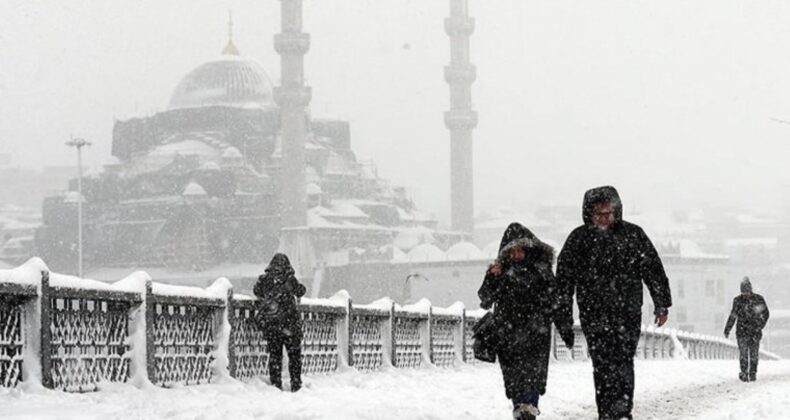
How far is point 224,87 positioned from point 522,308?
9402cm

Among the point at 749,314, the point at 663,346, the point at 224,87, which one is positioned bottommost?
the point at 663,346

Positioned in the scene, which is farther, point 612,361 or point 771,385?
point 771,385

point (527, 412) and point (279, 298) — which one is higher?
point (279, 298)

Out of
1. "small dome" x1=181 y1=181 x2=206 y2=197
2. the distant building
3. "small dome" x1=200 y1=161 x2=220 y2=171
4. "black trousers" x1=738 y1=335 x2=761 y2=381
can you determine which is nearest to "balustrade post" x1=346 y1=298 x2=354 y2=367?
"black trousers" x1=738 y1=335 x2=761 y2=381

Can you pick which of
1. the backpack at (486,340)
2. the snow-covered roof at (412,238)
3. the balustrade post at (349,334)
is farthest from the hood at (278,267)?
the snow-covered roof at (412,238)

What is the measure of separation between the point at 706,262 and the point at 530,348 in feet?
267

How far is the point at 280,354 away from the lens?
10453mm

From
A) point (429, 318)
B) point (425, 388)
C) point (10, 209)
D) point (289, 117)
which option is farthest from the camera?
point (10, 209)

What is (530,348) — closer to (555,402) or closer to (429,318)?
(555,402)

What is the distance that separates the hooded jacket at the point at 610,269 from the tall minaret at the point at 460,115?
271 ft

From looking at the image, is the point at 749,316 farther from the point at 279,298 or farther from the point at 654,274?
the point at 654,274

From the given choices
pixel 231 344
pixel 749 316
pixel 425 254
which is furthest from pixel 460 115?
pixel 231 344

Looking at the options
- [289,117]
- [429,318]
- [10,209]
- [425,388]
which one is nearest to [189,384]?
[425,388]

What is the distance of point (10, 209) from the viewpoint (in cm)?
14650
